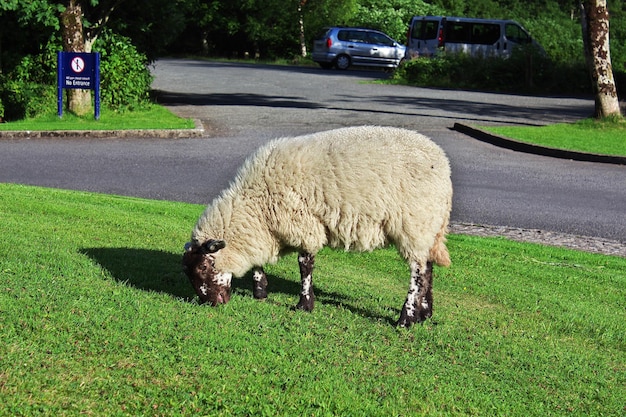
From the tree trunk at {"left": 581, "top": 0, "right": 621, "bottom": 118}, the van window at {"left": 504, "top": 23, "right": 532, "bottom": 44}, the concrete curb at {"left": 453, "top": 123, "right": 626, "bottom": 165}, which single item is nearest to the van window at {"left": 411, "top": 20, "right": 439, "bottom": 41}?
the van window at {"left": 504, "top": 23, "right": 532, "bottom": 44}

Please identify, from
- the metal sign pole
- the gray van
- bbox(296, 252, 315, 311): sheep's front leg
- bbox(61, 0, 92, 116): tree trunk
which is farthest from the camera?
the gray van

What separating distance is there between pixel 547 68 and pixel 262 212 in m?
30.4

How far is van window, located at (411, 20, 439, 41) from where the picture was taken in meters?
42.7

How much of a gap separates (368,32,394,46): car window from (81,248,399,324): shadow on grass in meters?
39.2

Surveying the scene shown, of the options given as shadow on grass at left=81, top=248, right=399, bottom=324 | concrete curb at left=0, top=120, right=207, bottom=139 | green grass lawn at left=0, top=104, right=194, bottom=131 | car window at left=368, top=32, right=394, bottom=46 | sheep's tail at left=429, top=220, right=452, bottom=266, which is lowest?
concrete curb at left=0, top=120, right=207, bottom=139

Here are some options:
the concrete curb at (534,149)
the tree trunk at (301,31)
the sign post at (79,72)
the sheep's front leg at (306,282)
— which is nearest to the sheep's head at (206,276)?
the sheep's front leg at (306,282)

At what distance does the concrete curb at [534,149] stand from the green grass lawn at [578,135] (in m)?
0.26

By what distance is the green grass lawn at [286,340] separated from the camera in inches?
194

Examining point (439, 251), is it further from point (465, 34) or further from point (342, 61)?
point (342, 61)

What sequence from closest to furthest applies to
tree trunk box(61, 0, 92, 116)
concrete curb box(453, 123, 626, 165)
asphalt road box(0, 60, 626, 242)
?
asphalt road box(0, 60, 626, 242) < concrete curb box(453, 123, 626, 165) < tree trunk box(61, 0, 92, 116)

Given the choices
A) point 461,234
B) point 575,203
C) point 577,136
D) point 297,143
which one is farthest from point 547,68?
point 297,143

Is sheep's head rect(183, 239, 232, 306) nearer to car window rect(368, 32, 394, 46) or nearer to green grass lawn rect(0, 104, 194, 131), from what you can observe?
green grass lawn rect(0, 104, 194, 131)

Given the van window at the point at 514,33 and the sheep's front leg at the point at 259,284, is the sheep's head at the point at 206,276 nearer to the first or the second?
the sheep's front leg at the point at 259,284

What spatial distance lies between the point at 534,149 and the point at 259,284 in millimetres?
12284
